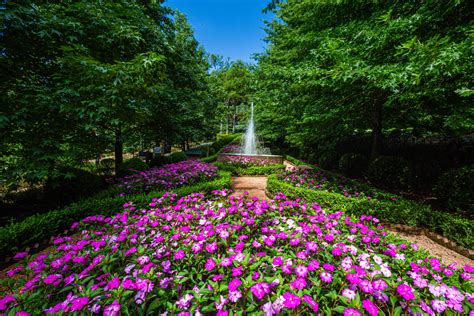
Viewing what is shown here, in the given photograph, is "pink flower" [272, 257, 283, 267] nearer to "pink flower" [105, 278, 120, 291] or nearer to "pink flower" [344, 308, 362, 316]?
"pink flower" [344, 308, 362, 316]

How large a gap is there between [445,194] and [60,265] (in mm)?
8290

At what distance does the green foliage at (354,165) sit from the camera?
28.9 feet

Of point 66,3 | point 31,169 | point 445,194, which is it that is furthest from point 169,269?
point 66,3

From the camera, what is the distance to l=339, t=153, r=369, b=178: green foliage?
880cm

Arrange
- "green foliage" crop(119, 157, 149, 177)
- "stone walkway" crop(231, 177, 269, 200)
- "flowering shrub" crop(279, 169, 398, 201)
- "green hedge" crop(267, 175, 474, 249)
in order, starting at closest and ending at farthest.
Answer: "green hedge" crop(267, 175, 474, 249) → "flowering shrub" crop(279, 169, 398, 201) → "stone walkway" crop(231, 177, 269, 200) → "green foliage" crop(119, 157, 149, 177)

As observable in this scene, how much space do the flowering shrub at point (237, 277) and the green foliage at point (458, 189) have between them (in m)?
3.76

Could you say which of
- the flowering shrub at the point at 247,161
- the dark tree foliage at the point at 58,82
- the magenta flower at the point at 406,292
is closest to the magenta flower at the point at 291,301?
the magenta flower at the point at 406,292

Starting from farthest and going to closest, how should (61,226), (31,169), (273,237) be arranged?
(61,226) → (31,169) → (273,237)

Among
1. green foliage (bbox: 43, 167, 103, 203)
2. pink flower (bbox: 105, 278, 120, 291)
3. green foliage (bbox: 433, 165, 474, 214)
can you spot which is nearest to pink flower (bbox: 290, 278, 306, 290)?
pink flower (bbox: 105, 278, 120, 291)

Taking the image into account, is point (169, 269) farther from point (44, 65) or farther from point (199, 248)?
point (44, 65)

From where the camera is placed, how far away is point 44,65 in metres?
4.49

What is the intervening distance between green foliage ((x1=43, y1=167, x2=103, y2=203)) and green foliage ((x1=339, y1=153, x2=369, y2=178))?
1063 cm

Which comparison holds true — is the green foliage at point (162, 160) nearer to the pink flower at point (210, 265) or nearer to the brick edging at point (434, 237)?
the pink flower at point (210, 265)

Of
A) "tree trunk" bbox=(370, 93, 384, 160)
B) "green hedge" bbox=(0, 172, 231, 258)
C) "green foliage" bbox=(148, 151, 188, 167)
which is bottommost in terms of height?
"green hedge" bbox=(0, 172, 231, 258)
